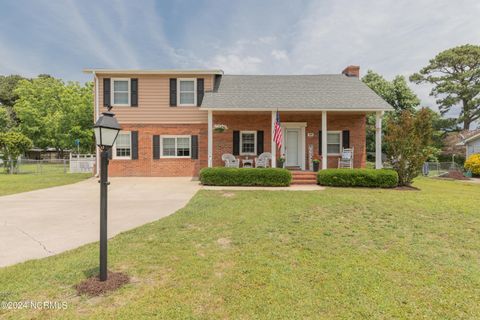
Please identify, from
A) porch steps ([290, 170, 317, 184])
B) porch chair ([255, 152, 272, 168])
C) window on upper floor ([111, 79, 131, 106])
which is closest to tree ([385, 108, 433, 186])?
porch steps ([290, 170, 317, 184])

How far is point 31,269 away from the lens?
333 centimetres

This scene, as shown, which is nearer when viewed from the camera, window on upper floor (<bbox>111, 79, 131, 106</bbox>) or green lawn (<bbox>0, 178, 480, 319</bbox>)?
green lawn (<bbox>0, 178, 480, 319</bbox>)

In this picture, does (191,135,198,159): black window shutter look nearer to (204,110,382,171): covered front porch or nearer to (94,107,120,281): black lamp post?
(204,110,382,171): covered front porch

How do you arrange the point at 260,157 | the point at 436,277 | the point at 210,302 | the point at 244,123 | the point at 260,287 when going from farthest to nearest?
the point at 244,123, the point at 260,157, the point at 436,277, the point at 260,287, the point at 210,302

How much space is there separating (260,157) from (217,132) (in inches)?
110

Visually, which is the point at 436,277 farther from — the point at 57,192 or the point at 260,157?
the point at 57,192

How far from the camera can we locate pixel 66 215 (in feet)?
20.4

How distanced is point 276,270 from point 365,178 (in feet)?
29.2

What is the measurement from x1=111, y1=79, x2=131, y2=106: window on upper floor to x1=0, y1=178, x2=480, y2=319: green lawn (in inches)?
414

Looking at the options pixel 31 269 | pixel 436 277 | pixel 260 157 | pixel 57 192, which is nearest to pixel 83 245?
pixel 31 269

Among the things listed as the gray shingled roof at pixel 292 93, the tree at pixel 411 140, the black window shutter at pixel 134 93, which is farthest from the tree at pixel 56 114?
the tree at pixel 411 140

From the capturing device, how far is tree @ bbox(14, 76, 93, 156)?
3000cm

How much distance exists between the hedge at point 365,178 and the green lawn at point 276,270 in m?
4.83

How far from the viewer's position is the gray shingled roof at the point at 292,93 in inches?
497
